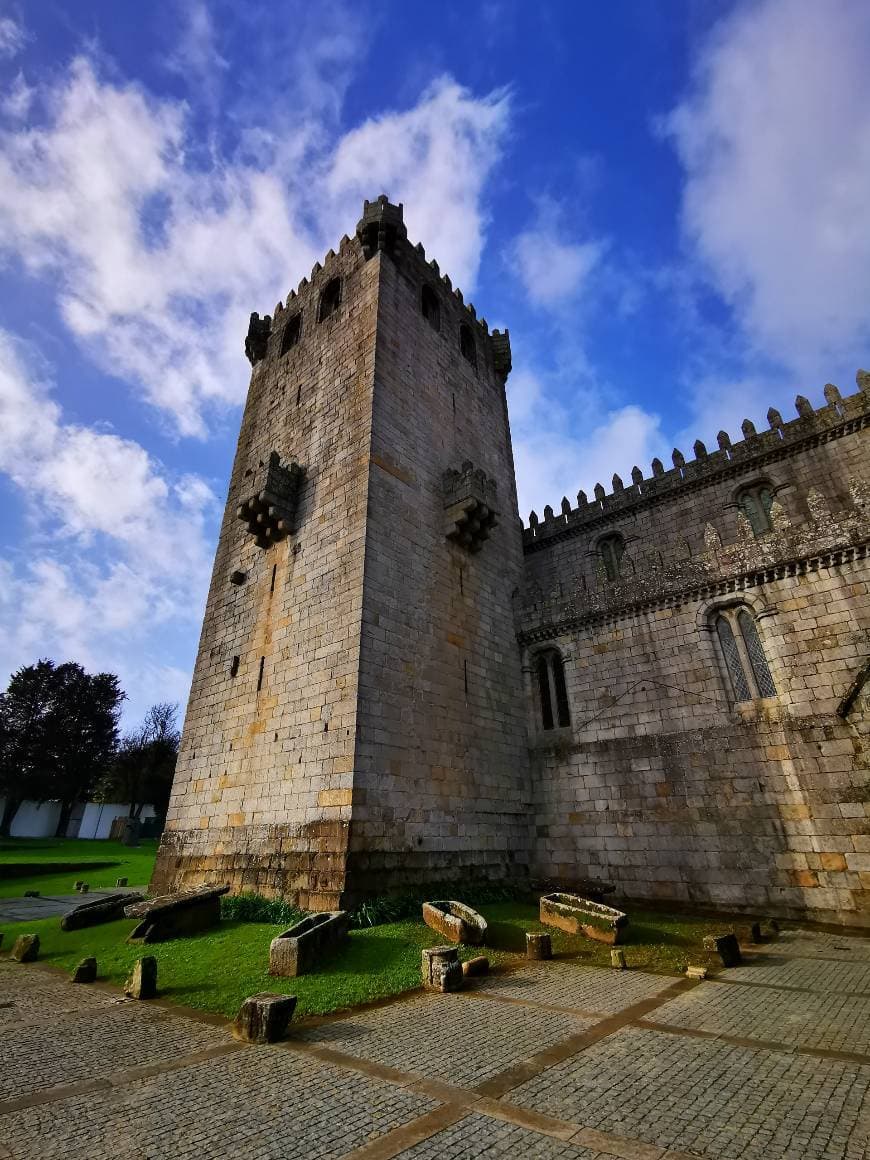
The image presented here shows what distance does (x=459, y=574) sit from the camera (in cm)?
1677

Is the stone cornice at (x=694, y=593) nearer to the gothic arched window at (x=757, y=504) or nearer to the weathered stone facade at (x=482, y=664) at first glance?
the weathered stone facade at (x=482, y=664)

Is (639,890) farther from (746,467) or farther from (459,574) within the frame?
(746,467)

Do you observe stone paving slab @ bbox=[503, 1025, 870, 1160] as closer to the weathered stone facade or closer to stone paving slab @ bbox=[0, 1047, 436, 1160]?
stone paving slab @ bbox=[0, 1047, 436, 1160]

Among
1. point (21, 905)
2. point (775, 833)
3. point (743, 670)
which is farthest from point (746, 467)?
point (21, 905)

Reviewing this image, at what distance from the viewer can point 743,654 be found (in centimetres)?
1386

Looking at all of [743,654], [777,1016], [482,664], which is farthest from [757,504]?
[777,1016]

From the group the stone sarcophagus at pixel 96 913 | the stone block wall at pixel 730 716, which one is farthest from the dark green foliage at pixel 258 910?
the stone block wall at pixel 730 716

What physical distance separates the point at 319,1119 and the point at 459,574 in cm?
1338

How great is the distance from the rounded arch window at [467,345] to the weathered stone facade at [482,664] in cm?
184

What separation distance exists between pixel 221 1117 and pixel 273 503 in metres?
13.6

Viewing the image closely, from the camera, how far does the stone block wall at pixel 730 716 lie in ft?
38.4

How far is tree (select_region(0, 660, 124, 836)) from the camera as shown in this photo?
1877 inches

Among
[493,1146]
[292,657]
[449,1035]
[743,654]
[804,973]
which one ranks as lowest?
[493,1146]

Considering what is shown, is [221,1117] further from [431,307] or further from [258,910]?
[431,307]
